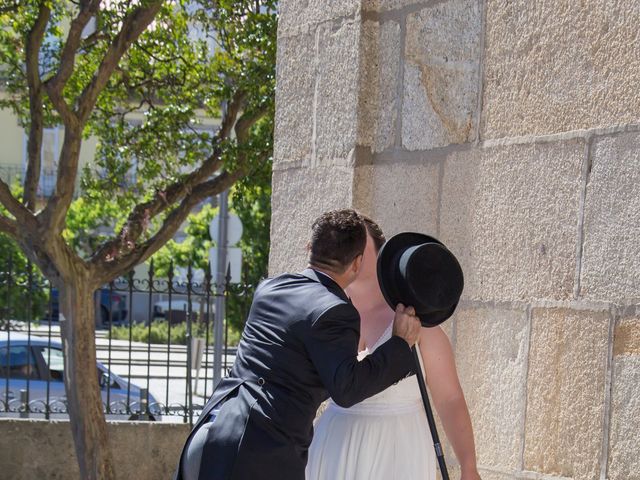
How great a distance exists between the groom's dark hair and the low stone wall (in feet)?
20.5

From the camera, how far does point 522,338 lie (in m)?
3.61

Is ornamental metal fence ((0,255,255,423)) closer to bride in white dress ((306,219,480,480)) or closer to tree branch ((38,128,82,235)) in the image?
tree branch ((38,128,82,235))

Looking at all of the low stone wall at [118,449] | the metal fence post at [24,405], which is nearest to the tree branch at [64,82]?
the metal fence post at [24,405]

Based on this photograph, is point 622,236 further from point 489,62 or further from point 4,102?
point 4,102

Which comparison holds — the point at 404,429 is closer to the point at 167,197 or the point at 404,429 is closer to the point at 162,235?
the point at 162,235

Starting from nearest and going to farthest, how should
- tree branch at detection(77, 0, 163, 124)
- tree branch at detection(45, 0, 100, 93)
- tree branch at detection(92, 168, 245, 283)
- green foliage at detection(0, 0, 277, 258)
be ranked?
tree branch at detection(45, 0, 100, 93) → tree branch at detection(77, 0, 163, 124) → tree branch at detection(92, 168, 245, 283) → green foliage at detection(0, 0, 277, 258)

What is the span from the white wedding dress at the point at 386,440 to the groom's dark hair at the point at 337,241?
29 cm

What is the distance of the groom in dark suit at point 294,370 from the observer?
→ 9.84 feet

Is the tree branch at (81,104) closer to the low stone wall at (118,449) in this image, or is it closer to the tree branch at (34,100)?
the tree branch at (34,100)

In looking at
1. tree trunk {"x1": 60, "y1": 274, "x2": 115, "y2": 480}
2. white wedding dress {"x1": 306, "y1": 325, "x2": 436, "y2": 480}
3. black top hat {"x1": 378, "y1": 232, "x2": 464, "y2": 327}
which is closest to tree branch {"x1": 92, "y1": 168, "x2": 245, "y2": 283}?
tree trunk {"x1": 60, "y1": 274, "x2": 115, "y2": 480}

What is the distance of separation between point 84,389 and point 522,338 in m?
5.65

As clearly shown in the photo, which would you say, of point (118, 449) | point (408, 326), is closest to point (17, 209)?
point (118, 449)

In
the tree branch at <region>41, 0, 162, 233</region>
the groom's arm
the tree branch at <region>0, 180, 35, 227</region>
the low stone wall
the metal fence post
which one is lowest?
the low stone wall

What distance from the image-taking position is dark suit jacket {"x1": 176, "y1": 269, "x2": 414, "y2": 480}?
2990 mm
